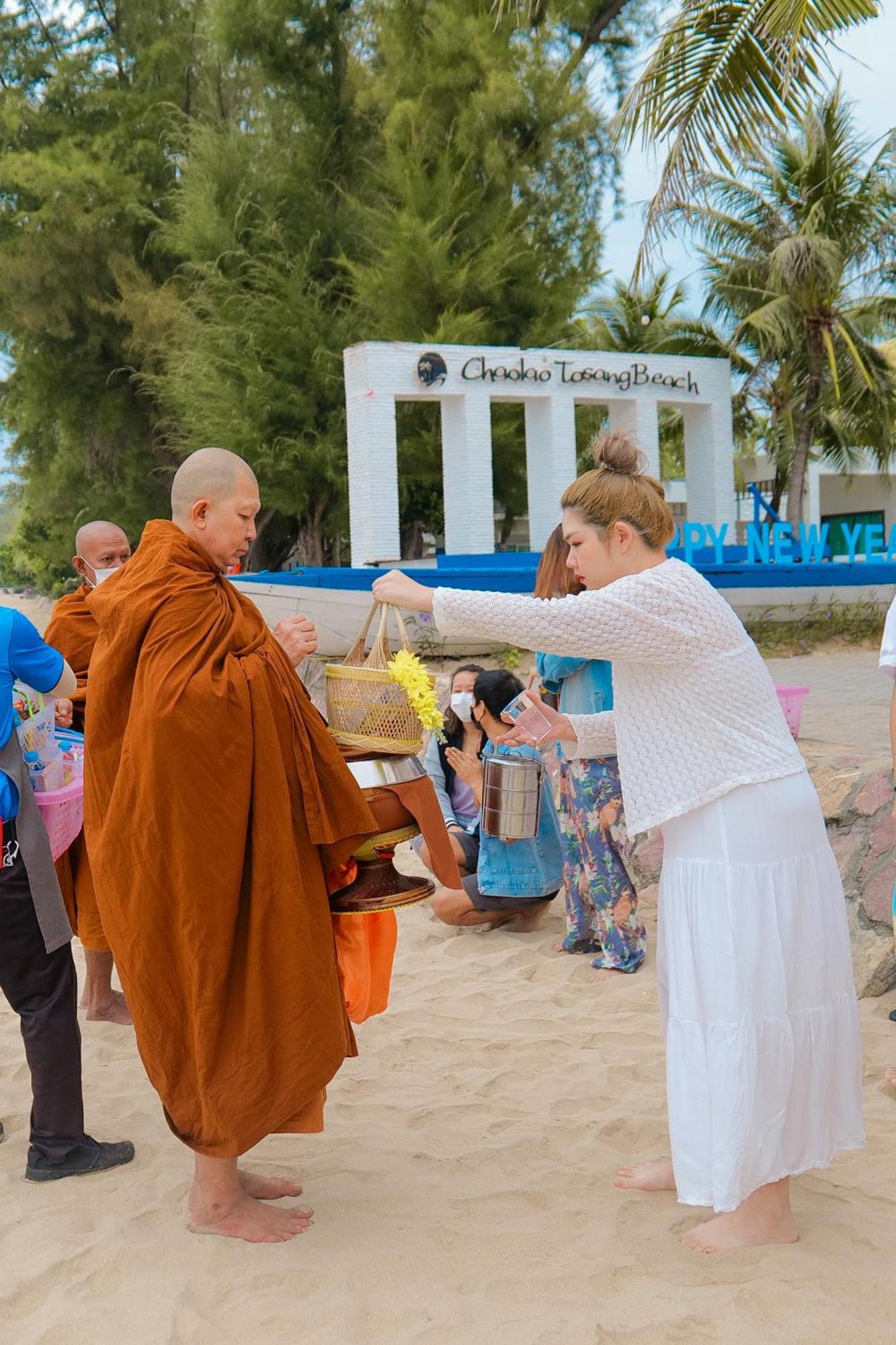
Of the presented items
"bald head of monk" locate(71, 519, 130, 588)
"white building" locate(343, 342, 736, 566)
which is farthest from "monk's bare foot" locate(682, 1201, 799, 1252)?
"white building" locate(343, 342, 736, 566)

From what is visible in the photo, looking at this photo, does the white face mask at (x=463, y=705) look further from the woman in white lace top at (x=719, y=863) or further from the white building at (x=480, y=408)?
the white building at (x=480, y=408)

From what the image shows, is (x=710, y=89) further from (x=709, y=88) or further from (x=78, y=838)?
(x=78, y=838)

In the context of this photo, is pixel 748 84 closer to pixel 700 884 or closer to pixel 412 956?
pixel 412 956

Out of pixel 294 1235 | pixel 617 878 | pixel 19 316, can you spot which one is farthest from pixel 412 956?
pixel 19 316

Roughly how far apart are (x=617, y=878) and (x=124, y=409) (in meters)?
24.5

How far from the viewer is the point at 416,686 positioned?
10.00ft

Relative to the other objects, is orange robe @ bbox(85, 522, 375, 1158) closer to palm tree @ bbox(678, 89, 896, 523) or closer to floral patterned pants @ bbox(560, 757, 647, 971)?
floral patterned pants @ bbox(560, 757, 647, 971)

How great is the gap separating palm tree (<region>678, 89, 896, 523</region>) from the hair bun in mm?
18064

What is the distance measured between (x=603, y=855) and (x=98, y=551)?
2538 millimetres

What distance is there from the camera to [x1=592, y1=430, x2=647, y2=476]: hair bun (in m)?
2.99

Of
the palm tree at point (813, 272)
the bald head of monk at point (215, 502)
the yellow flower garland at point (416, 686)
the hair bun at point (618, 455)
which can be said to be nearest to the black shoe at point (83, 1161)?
the yellow flower garland at point (416, 686)

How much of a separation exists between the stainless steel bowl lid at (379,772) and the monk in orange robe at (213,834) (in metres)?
0.14

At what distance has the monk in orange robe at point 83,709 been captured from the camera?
188 inches

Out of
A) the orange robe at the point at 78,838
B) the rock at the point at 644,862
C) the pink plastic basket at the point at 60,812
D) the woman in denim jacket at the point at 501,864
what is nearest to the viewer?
the pink plastic basket at the point at 60,812
